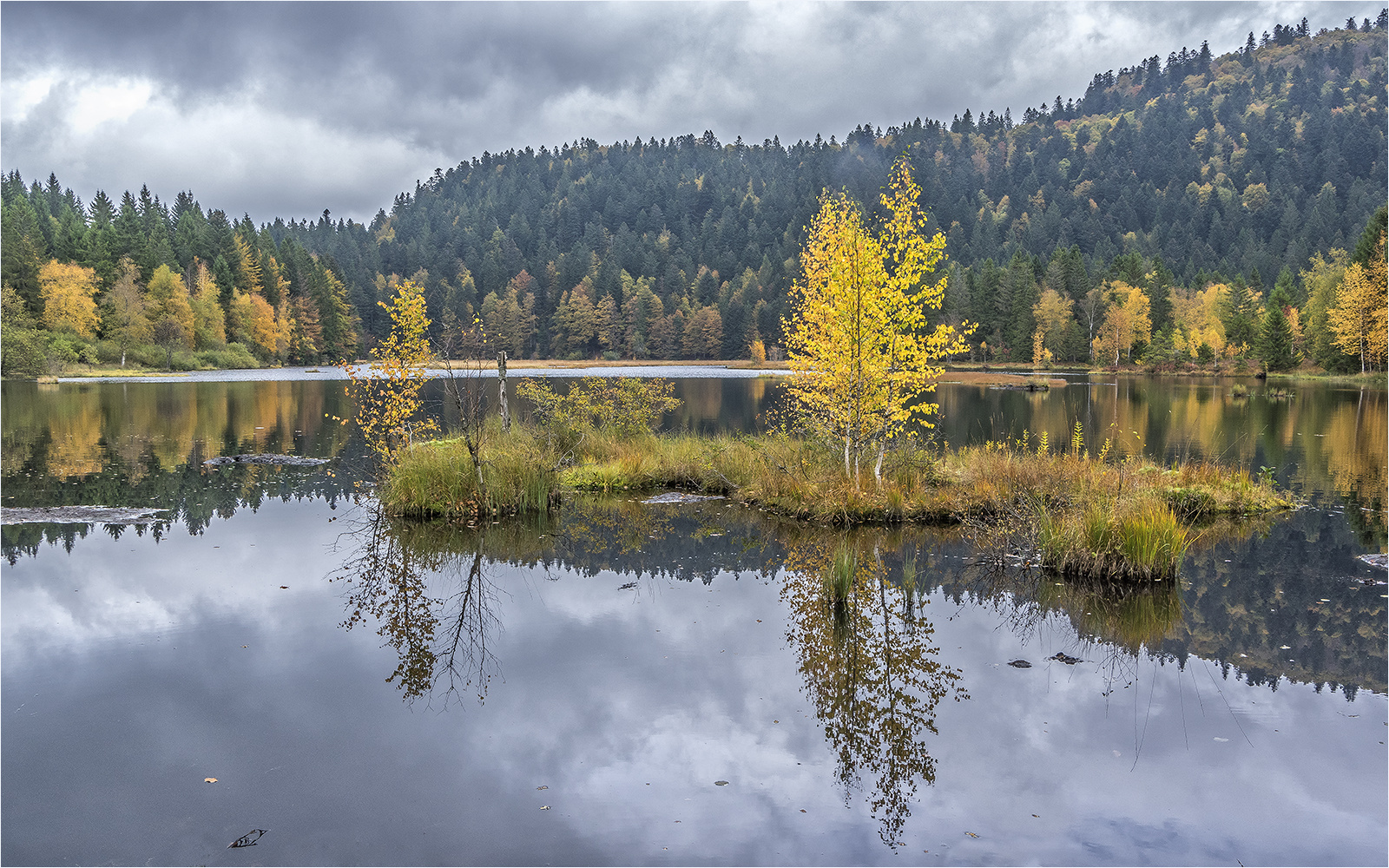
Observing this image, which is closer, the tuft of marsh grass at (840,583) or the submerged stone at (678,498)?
the tuft of marsh grass at (840,583)

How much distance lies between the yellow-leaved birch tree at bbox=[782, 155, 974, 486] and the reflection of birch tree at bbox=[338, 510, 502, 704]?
23.7ft

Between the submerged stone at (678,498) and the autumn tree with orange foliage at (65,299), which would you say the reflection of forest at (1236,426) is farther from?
the autumn tree with orange foliage at (65,299)

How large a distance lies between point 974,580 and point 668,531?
5716 mm

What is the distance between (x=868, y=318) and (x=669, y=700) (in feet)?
34.8

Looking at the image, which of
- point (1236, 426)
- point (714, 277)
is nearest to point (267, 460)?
point (1236, 426)

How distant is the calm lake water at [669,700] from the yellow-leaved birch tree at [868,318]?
8.99 feet

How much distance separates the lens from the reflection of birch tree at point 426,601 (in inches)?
364

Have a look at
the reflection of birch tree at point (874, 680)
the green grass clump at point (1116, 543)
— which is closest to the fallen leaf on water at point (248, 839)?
the reflection of birch tree at point (874, 680)

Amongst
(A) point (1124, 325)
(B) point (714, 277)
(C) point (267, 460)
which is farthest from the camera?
(B) point (714, 277)

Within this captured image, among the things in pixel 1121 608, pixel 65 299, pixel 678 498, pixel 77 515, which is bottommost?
pixel 1121 608

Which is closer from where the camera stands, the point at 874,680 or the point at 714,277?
the point at 874,680

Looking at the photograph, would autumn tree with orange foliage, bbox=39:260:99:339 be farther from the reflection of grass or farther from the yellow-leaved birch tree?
the reflection of grass

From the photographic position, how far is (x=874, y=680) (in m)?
8.88

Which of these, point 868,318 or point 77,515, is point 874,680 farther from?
point 77,515
